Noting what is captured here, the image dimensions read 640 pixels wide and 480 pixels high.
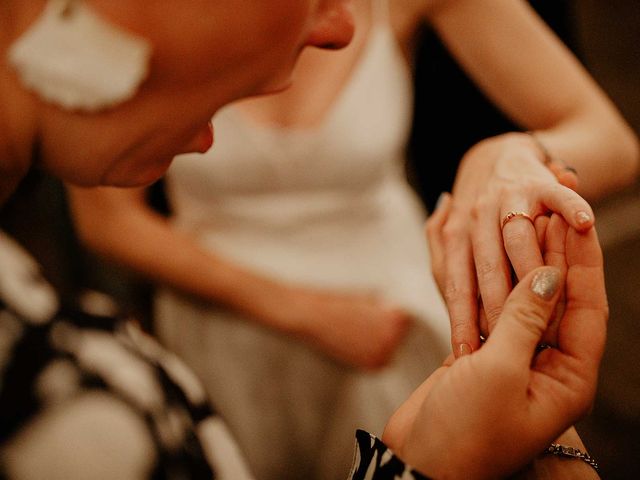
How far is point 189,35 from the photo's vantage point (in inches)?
12.1

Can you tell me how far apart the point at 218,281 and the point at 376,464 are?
1.90 feet

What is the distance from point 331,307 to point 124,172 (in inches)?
21.1

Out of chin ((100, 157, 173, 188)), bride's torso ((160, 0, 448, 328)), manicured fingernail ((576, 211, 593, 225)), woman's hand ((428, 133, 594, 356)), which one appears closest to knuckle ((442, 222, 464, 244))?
woman's hand ((428, 133, 594, 356))

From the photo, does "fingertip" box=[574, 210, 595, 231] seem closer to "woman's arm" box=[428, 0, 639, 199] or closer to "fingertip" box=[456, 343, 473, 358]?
"fingertip" box=[456, 343, 473, 358]

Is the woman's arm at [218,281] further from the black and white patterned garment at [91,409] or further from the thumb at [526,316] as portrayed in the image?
the thumb at [526,316]

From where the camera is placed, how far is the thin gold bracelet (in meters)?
0.38

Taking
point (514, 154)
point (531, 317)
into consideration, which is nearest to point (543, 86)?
point (514, 154)

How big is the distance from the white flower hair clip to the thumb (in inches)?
8.9

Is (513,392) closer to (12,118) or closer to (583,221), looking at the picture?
(583,221)

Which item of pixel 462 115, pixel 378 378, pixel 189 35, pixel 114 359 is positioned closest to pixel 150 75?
pixel 189 35

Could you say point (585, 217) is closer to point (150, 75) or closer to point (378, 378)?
point (150, 75)

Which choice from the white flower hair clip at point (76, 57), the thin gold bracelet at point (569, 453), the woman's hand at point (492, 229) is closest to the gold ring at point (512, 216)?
the woman's hand at point (492, 229)

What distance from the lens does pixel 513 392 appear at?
343 mm

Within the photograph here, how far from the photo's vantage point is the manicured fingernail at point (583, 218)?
1.25 feet
